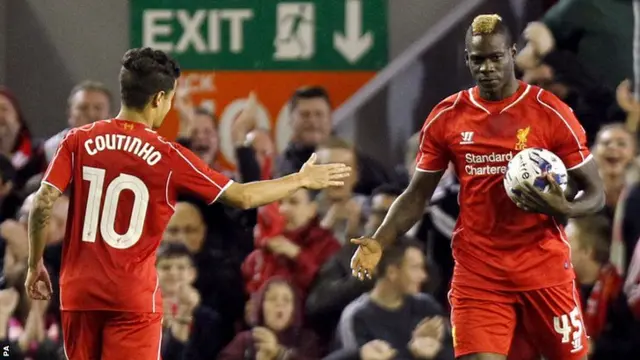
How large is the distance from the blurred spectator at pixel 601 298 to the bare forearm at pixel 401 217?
168cm

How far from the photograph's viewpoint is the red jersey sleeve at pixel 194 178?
4922 millimetres

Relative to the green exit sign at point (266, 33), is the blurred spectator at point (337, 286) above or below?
below

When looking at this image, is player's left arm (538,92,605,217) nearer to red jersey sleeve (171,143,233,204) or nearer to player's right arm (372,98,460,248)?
player's right arm (372,98,460,248)

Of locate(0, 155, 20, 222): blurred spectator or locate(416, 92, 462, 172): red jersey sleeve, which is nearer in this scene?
locate(416, 92, 462, 172): red jersey sleeve

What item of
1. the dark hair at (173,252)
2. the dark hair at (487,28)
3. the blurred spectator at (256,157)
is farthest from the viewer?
the blurred spectator at (256,157)

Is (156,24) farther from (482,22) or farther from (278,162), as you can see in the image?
(482,22)

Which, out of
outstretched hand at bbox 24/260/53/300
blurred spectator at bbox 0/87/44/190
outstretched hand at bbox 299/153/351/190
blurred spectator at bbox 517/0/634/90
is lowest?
outstretched hand at bbox 24/260/53/300

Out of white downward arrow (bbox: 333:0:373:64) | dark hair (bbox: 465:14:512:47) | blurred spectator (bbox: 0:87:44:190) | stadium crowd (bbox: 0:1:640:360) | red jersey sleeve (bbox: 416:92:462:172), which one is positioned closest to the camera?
dark hair (bbox: 465:14:512:47)

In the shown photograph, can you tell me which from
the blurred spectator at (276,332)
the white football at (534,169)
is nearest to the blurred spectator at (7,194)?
the blurred spectator at (276,332)

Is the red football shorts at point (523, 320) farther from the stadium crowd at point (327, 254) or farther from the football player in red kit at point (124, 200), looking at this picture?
the stadium crowd at point (327, 254)

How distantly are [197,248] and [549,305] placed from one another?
8.70ft

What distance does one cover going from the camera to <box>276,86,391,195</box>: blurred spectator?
7449 millimetres

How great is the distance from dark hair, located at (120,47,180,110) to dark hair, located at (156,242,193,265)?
2320mm

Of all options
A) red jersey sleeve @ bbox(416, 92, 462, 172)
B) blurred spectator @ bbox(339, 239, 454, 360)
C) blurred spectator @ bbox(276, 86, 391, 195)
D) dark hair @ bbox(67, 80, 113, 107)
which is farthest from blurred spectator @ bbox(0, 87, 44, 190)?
red jersey sleeve @ bbox(416, 92, 462, 172)
